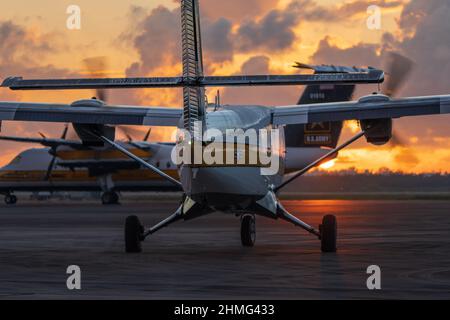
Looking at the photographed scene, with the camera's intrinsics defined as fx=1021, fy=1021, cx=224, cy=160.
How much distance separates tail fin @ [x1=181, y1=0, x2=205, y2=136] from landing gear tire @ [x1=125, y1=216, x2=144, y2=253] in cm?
398

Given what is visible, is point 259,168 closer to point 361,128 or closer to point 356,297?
point 361,128

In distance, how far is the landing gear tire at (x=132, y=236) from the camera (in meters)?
24.0

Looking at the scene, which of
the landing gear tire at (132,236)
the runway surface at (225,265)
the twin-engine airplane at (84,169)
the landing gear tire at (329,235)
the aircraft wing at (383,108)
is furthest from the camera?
the twin-engine airplane at (84,169)

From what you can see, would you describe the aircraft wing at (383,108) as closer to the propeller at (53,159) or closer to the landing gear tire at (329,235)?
the landing gear tire at (329,235)

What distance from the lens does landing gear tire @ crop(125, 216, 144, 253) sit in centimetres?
2402

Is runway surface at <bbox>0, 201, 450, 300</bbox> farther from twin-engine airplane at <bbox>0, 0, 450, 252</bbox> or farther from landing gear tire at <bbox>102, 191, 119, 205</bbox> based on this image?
landing gear tire at <bbox>102, 191, 119, 205</bbox>

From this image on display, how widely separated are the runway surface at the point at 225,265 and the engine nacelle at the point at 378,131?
2.70 metres

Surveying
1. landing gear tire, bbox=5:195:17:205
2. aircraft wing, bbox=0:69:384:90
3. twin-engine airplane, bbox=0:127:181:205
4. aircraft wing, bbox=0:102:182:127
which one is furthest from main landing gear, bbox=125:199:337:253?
landing gear tire, bbox=5:195:17:205

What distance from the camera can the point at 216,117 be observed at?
73.4 ft

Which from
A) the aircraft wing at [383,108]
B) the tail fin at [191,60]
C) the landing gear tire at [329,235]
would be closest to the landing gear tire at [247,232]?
the aircraft wing at [383,108]

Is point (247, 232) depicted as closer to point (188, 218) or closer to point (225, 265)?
point (188, 218)

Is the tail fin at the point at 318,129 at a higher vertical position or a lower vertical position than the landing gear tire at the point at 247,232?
higher

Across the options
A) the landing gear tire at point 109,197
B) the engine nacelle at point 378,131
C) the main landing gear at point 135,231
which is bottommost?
the main landing gear at point 135,231
